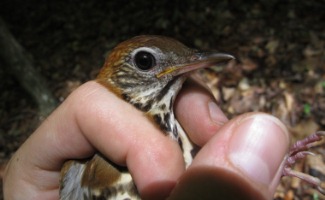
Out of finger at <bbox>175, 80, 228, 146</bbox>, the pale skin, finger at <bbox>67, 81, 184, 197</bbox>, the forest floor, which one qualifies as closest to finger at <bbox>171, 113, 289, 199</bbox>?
the pale skin

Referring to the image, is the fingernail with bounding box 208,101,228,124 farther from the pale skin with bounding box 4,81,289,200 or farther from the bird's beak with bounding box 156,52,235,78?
the bird's beak with bounding box 156,52,235,78

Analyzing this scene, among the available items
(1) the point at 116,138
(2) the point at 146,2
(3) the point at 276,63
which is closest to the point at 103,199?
(1) the point at 116,138

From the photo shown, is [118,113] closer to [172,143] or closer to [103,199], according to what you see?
[172,143]

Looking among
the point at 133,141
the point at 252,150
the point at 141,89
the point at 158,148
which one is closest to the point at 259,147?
the point at 252,150

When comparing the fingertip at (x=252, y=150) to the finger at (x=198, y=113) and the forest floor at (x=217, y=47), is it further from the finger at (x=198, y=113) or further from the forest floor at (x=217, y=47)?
the forest floor at (x=217, y=47)

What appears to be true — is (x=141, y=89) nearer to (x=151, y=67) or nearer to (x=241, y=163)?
(x=151, y=67)

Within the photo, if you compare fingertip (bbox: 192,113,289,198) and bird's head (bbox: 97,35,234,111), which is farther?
bird's head (bbox: 97,35,234,111)

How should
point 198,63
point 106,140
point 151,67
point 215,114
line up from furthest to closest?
1. point 215,114
2. point 151,67
3. point 198,63
4. point 106,140
